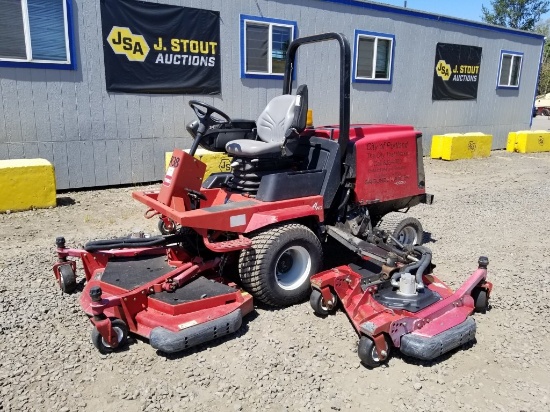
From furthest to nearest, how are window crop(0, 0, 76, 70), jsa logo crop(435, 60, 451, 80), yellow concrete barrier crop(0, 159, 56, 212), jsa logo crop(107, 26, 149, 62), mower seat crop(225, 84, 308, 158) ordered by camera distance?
1. jsa logo crop(435, 60, 451, 80)
2. jsa logo crop(107, 26, 149, 62)
3. window crop(0, 0, 76, 70)
4. yellow concrete barrier crop(0, 159, 56, 212)
5. mower seat crop(225, 84, 308, 158)

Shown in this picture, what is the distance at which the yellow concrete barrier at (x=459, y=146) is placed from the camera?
11953 mm

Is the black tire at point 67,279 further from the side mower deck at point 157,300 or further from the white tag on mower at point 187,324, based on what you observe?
the white tag on mower at point 187,324

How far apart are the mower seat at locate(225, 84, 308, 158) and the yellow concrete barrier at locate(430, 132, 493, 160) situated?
877 centimetres

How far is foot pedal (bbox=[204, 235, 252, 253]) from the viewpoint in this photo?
337cm

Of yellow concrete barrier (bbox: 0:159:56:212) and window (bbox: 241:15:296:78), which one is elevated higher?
window (bbox: 241:15:296:78)

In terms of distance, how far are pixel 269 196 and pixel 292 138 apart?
1.82 feet

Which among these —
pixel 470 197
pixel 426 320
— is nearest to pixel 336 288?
pixel 426 320

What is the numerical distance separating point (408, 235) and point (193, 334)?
Result: 2.81 meters

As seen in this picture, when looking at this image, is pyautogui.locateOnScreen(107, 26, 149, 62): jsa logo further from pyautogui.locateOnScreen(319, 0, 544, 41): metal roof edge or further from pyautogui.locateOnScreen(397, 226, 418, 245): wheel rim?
pyautogui.locateOnScreen(397, 226, 418, 245): wheel rim

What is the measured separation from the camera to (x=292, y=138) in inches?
154

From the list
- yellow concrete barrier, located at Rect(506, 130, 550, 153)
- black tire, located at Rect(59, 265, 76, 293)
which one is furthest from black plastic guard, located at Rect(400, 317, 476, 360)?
yellow concrete barrier, located at Rect(506, 130, 550, 153)

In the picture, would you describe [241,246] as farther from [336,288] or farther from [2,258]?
[2,258]

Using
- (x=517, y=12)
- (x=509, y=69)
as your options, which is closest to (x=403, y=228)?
(x=509, y=69)

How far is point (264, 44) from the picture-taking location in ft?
29.5
